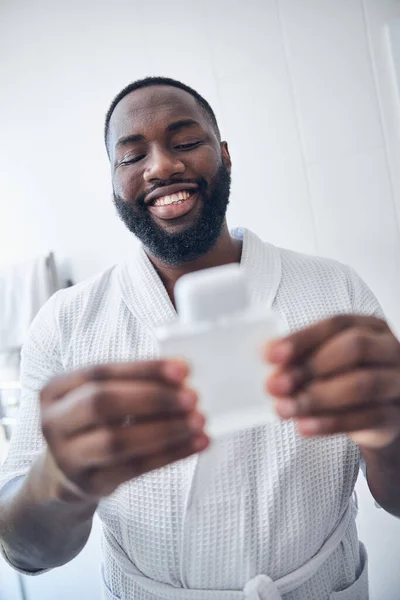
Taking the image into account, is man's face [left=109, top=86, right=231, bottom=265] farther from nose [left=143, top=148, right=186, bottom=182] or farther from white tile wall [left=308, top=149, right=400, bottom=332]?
white tile wall [left=308, top=149, right=400, bottom=332]

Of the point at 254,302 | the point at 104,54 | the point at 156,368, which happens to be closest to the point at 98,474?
the point at 156,368

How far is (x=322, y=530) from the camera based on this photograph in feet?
2.19

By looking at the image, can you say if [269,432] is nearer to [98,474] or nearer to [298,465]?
[298,465]

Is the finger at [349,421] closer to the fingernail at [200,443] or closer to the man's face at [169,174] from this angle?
the fingernail at [200,443]

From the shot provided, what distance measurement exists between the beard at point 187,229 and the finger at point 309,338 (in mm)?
404

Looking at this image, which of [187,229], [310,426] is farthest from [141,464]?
[187,229]

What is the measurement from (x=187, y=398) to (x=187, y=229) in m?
0.45

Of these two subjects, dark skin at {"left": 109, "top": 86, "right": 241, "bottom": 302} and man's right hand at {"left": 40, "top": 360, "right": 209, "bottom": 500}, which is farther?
dark skin at {"left": 109, "top": 86, "right": 241, "bottom": 302}

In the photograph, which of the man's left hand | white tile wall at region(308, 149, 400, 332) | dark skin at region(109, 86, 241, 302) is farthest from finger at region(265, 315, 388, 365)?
white tile wall at region(308, 149, 400, 332)

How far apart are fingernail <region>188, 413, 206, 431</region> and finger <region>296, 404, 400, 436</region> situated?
3.0 inches

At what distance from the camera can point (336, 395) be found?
33 centimetres

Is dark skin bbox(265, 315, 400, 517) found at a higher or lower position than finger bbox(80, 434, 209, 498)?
higher

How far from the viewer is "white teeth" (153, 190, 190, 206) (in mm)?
728

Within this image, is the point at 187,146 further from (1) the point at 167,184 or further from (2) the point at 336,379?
(2) the point at 336,379
